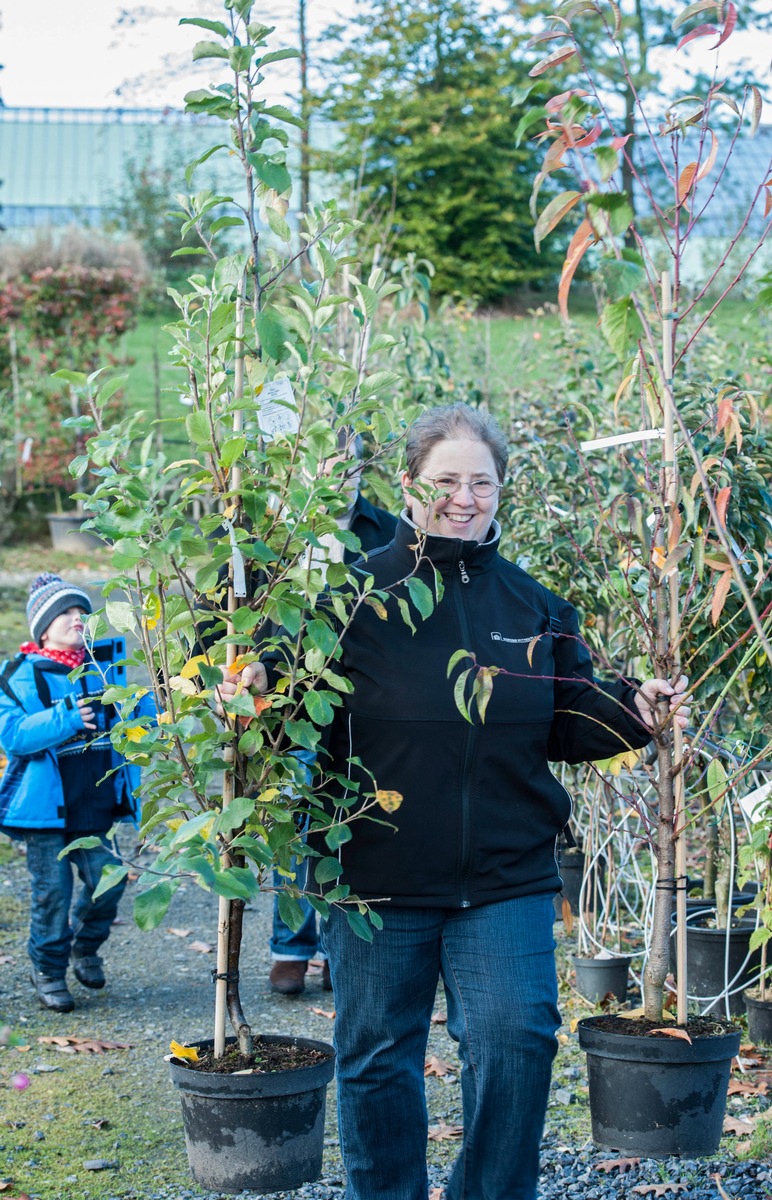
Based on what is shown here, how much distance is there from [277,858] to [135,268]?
15519mm

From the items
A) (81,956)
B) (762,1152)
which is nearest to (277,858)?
(762,1152)

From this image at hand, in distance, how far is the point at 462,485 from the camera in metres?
2.71

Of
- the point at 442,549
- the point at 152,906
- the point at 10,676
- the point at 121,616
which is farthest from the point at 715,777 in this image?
the point at 10,676

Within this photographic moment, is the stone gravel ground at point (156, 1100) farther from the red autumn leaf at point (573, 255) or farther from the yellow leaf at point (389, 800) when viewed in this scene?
the red autumn leaf at point (573, 255)

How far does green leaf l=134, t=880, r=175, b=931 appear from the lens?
208cm

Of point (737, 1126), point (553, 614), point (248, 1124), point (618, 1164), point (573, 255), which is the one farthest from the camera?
point (737, 1126)

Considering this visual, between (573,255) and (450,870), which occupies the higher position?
(573,255)

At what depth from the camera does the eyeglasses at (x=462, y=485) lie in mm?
2717

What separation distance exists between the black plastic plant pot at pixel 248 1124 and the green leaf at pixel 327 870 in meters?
0.51

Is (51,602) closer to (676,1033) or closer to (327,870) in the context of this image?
(327,870)

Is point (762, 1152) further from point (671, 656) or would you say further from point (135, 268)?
point (135, 268)

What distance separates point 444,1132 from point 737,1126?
0.81 m

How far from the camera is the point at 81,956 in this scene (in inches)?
186

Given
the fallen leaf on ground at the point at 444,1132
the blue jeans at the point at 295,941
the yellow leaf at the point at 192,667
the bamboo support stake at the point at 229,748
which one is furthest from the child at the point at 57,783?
the yellow leaf at the point at 192,667
